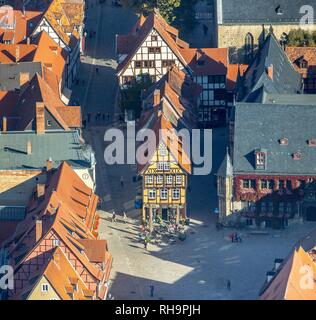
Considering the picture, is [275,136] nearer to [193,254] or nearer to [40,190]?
[193,254]

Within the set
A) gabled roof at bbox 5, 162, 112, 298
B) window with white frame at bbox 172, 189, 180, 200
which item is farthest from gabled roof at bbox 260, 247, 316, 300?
window with white frame at bbox 172, 189, 180, 200

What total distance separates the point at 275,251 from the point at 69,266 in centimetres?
2531

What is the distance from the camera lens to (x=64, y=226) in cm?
15875

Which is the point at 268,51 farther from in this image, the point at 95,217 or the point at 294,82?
the point at 95,217

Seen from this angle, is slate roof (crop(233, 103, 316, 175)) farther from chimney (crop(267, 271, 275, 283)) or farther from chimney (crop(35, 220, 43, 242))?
chimney (crop(35, 220, 43, 242))

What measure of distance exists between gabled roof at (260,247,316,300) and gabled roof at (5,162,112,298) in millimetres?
16033

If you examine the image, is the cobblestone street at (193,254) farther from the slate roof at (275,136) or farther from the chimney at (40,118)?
the chimney at (40,118)

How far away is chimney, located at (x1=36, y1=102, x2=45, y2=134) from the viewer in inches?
7160

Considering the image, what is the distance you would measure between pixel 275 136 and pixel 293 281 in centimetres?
3727

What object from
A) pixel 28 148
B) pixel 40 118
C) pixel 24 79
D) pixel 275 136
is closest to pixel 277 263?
pixel 275 136

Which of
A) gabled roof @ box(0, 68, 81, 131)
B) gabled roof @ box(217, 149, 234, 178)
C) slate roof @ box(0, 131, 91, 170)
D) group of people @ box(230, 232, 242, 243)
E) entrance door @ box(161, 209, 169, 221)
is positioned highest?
gabled roof @ box(0, 68, 81, 131)

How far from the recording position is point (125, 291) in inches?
6467

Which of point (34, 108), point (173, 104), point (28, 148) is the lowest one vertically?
point (28, 148)

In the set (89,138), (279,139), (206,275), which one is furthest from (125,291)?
(89,138)
